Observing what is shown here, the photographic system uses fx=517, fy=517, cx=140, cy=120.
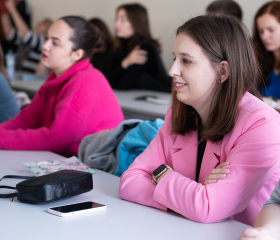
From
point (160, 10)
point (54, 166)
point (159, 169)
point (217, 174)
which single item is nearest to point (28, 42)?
point (160, 10)

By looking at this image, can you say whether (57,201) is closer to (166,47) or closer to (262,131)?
(262,131)

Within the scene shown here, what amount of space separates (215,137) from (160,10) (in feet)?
12.6

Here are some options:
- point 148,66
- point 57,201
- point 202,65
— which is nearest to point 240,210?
point 202,65

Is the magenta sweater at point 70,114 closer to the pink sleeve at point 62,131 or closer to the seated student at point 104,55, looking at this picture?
the pink sleeve at point 62,131

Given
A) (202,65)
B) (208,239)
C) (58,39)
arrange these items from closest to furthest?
(208,239), (202,65), (58,39)

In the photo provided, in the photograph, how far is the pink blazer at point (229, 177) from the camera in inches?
57.4

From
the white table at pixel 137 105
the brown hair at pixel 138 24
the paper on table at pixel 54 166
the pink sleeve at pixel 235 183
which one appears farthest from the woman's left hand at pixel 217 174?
the brown hair at pixel 138 24

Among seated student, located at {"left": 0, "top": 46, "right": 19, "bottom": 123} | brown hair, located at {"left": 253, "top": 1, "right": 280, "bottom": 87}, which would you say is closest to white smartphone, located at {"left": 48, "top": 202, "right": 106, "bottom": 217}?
seated student, located at {"left": 0, "top": 46, "right": 19, "bottom": 123}

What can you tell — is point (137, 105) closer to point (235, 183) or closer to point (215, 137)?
point (215, 137)

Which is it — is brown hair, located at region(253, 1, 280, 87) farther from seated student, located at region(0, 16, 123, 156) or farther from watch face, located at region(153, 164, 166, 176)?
watch face, located at region(153, 164, 166, 176)

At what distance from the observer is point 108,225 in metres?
1.42

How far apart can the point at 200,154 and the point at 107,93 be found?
42.9 inches

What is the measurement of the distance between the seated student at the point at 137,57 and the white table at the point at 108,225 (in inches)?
121

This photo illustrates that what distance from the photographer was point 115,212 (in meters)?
1.55
